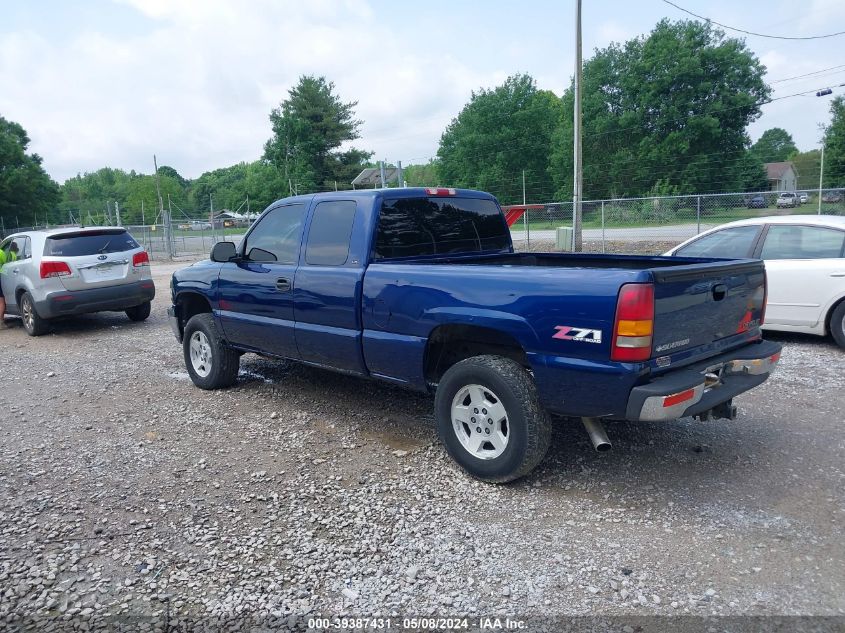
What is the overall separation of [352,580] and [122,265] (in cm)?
870

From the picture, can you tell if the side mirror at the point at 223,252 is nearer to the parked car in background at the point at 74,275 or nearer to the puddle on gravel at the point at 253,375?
the puddle on gravel at the point at 253,375

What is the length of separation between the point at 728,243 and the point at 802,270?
0.95 m

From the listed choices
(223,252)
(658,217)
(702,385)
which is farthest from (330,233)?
(658,217)

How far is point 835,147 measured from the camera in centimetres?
5088

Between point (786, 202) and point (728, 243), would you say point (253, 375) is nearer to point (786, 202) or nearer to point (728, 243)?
point (728, 243)

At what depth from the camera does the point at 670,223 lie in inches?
749

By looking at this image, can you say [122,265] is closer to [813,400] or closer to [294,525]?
[294,525]

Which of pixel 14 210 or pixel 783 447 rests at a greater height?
pixel 14 210

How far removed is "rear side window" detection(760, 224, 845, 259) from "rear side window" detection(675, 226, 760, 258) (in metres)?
0.20

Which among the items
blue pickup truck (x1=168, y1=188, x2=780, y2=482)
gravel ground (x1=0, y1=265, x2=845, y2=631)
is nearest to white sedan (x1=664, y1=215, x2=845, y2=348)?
gravel ground (x1=0, y1=265, x2=845, y2=631)

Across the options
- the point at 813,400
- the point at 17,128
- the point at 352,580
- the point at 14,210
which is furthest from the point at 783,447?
the point at 17,128

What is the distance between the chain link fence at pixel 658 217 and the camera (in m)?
18.0

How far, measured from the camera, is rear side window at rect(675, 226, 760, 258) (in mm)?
7809

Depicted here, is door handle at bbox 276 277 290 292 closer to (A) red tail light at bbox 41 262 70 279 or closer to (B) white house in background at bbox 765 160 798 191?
(A) red tail light at bbox 41 262 70 279
